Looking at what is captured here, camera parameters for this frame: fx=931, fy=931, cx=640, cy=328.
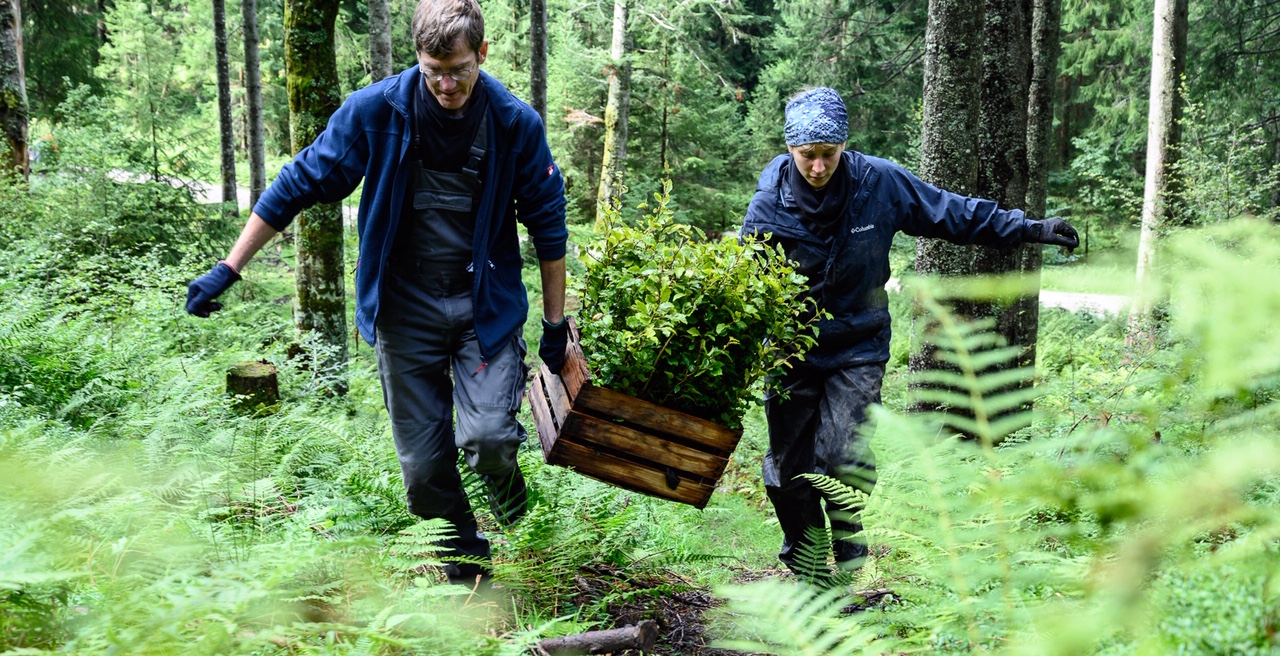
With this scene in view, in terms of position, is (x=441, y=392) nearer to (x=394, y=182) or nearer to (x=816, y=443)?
(x=394, y=182)

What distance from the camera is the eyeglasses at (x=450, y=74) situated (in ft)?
12.9

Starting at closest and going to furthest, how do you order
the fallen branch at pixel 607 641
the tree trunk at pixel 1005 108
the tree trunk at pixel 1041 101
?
the fallen branch at pixel 607 641
the tree trunk at pixel 1005 108
the tree trunk at pixel 1041 101

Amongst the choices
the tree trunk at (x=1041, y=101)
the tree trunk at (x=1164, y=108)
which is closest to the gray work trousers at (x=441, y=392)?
the tree trunk at (x=1041, y=101)

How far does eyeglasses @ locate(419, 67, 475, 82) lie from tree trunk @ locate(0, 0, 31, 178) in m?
11.5

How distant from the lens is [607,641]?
3.80m

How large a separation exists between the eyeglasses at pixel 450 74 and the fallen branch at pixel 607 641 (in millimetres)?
2317

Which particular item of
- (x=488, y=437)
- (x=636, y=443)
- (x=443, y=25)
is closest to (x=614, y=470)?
(x=636, y=443)

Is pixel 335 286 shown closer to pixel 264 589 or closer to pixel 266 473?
pixel 266 473

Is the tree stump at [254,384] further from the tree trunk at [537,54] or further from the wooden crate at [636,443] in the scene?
the tree trunk at [537,54]

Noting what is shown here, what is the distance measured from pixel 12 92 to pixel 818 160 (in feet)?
42.4

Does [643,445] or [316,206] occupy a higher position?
[316,206]

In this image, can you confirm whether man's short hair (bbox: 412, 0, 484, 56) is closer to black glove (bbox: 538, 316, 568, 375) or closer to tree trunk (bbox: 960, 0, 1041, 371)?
black glove (bbox: 538, 316, 568, 375)

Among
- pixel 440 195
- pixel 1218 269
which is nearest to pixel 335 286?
pixel 440 195

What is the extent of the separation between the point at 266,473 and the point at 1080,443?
15.1 feet
